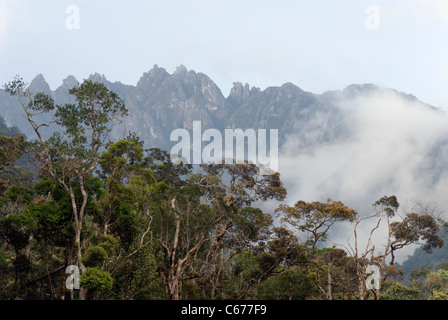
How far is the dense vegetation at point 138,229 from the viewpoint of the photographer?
18.8 metres

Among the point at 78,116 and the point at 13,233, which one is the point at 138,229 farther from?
the point at 78,116

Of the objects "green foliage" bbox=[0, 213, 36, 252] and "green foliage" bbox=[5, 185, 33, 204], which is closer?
"green foliage" bbox=[5, 185, 33, 204]

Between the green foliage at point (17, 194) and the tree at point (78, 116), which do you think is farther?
the tree at point (78, 116)

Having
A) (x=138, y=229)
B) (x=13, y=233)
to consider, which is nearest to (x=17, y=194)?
(x=13, y=233)

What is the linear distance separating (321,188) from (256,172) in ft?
561

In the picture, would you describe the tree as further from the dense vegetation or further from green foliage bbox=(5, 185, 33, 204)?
green foliage bbox=(5, 185, 33, 204)

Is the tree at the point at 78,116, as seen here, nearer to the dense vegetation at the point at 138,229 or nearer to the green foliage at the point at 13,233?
the dense vegetation at the point at 138,229

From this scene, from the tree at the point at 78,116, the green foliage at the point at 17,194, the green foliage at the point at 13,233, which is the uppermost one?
the tree at the point at 78,116

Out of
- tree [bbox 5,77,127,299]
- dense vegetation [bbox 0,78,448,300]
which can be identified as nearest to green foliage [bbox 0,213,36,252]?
dense vegetation [bbox 0,78,448,300]

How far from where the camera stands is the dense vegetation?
61.6 ft

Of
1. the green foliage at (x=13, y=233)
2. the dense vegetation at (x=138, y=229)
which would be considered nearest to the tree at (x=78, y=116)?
the dense vegetation at (x=138, y=229)

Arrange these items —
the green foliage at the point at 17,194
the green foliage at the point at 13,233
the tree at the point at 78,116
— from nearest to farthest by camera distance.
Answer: the green foliage at the point at 17,194, the green foliage at the point at 13,233, the tree at the point at 78,116

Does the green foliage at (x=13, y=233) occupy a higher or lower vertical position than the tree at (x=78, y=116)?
lower
